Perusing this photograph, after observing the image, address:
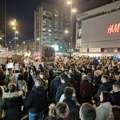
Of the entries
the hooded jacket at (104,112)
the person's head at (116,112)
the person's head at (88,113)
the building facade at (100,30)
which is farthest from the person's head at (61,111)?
the building facade at (100,30)

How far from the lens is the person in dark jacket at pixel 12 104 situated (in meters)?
7.36

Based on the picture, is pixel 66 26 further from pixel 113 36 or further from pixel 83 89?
pixel 83 89

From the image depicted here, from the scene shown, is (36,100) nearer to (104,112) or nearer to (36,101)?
(36,101)

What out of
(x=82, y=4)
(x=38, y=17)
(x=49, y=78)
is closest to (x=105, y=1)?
(x=82, y=4)

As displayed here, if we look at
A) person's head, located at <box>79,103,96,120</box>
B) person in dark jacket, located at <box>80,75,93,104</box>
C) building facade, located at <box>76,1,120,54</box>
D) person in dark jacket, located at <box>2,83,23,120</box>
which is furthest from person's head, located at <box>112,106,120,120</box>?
building facade, located at <box>76,1,120,54</box>

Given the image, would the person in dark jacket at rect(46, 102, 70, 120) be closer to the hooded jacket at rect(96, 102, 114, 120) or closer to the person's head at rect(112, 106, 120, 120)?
the hooded jacket at rect(96, 102, 114, 120)

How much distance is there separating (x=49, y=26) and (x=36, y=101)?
128m

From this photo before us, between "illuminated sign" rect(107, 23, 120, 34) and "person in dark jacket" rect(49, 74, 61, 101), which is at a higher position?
"illuminated sign" rect(107, 23, 120, 34)

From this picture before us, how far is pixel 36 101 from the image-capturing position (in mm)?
7598

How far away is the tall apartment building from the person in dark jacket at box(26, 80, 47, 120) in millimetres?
118386

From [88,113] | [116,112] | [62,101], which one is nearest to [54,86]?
[62,101]

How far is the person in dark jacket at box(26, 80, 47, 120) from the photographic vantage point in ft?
24.7

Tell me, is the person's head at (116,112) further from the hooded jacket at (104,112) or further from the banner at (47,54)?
the banner at (47,54)

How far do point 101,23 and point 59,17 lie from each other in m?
68.5
